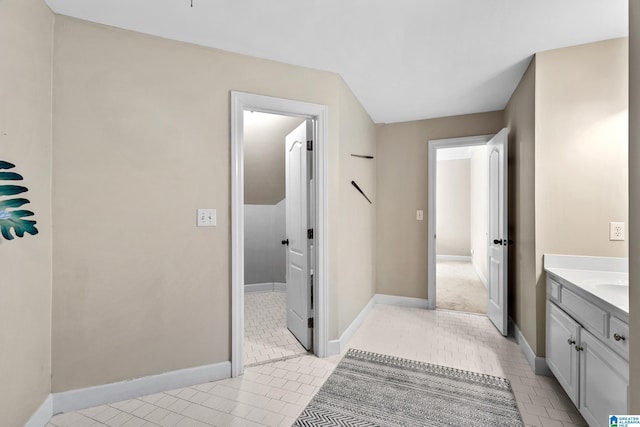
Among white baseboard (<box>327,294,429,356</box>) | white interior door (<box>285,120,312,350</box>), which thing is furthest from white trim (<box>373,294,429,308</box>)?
white interior door (<box>285,120,312,350</box>)

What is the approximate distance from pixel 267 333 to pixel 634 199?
2.89 m

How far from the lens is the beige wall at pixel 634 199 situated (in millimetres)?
1046

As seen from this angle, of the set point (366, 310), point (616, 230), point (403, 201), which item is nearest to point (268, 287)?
point (366, 310)

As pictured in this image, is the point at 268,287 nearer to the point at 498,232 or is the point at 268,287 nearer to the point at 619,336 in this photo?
the point at 498,232

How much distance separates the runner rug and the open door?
101 cm

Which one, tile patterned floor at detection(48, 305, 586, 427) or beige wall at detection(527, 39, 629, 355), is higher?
beige wall at detection(527, 39, 629, 355)

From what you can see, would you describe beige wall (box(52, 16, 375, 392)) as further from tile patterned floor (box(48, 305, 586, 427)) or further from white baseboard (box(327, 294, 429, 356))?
white baseboard (box(327, 294, 429, 356))

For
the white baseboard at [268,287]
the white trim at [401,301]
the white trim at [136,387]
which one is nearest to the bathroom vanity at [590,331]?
the white trim at [401,301]

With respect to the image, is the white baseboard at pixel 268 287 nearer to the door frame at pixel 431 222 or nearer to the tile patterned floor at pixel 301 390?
the tile patterned floor at pixel 301 390

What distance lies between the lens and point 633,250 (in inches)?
42.4

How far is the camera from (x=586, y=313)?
1.67 meters

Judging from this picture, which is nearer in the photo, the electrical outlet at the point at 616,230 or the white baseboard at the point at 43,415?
the white baseboard at the point at 43,415

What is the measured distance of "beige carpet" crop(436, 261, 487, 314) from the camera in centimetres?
391

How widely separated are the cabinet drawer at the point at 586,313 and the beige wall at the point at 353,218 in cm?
160
